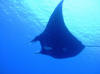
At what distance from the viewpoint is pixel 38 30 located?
3.89 meters

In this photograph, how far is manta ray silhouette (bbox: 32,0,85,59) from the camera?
1.98 m

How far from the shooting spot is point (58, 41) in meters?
2.05

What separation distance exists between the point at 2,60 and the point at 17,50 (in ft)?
1.30

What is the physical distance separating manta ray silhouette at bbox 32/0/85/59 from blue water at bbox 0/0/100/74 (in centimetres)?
138

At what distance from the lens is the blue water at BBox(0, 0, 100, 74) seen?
11.4ft

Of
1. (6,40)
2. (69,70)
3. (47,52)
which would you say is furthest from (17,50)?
(47,52)

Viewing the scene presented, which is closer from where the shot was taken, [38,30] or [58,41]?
[58,41]

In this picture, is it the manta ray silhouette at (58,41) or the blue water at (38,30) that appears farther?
the blue water at (38,30)

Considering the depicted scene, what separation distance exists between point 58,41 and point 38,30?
1893mm

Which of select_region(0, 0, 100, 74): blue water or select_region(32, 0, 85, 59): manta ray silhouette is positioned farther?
select_region(0, 0, 100, 74): blue water

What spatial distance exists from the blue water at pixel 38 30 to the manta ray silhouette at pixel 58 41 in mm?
1381

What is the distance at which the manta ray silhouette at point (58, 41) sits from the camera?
1.98 metres

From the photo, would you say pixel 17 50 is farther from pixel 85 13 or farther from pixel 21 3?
pixel 85 13

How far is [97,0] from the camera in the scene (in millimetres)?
2916
